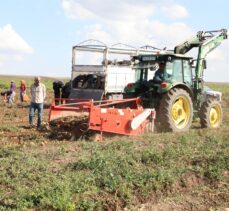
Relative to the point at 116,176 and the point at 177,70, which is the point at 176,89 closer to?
the point at 177,70

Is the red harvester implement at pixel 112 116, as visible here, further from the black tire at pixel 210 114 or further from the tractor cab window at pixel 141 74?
the black tire at pixel 210 114

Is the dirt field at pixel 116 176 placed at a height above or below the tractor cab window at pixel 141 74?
below

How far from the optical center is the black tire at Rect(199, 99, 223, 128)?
13.0m

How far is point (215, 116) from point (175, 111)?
2.09m

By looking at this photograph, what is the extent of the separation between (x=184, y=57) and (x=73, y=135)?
3590mm

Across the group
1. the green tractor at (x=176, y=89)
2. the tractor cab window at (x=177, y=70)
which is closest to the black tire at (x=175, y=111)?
the green tractor at (x=176, y=89)

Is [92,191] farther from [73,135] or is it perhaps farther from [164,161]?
[73,135]

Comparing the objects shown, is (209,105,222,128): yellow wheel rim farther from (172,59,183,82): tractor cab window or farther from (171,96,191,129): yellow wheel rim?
(172,59,183,82): tractor cab window

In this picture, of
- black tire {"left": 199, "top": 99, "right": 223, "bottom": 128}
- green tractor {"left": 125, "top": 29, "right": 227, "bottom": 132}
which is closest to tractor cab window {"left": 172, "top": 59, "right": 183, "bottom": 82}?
green tractor {"left": 125, "top": 29, "right": 227, "bottom": 132}

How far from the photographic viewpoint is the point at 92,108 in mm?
9859

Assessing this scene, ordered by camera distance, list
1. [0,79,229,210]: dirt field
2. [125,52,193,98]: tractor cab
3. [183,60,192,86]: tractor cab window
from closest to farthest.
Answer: [0,79,229,210]: dirt field < [125,52,193,98]: tractor cab < [183,60,192,86]: tractor cab window

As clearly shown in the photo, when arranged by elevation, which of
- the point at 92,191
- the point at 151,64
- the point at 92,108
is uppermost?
the point at 151,64

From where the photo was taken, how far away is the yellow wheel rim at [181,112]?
1185cm

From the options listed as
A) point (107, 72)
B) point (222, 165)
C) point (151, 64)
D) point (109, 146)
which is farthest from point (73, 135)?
point (107, 72)
